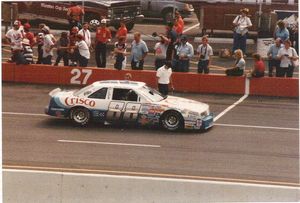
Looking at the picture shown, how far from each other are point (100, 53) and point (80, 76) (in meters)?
1.06

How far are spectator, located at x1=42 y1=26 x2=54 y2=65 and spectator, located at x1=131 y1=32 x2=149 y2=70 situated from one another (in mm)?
2492

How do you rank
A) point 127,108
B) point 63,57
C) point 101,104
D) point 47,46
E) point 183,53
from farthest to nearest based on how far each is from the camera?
1. point 63,57
2. point 47,46
3. point 183,53
4. point 101,104
5. point 127,108

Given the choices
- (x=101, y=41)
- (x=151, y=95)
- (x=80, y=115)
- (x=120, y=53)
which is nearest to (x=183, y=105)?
(x=151, y=95)

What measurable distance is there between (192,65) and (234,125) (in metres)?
6.36

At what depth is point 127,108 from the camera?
1605 cm

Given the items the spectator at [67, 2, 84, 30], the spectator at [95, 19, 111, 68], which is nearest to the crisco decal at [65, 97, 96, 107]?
the spectator at [95, 19, 111, 68]

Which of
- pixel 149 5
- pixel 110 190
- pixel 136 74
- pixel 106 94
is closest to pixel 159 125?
pixel 106 94

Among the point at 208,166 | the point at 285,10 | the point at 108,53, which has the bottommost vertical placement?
the point at 208,166

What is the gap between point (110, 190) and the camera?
9.67 meters

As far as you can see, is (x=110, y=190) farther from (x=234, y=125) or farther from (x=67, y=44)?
(x=67, y=44)

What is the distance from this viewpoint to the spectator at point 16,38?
66.8 ft

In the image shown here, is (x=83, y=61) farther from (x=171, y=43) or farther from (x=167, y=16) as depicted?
(x=167, y=16)

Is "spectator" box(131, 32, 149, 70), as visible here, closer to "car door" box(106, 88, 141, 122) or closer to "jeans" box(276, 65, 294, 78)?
"jeans" box(276, 65, 294, 78)

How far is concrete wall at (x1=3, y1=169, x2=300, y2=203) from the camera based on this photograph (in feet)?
31.5
